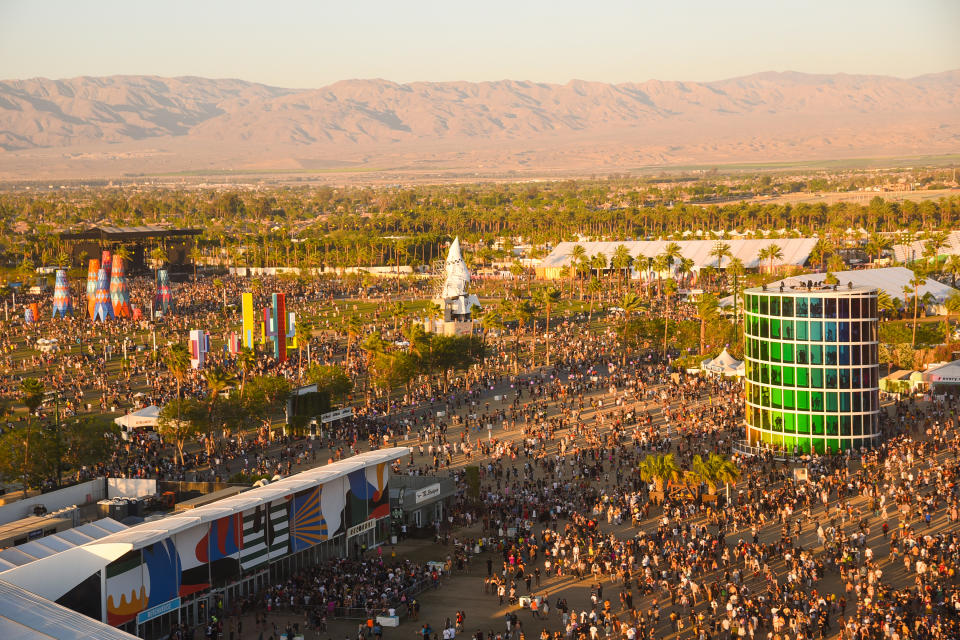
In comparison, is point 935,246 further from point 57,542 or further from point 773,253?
point 57,542

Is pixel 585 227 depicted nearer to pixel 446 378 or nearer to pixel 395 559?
pixel 446 378

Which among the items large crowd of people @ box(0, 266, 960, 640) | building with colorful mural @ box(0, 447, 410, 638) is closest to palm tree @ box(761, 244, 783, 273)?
large crowd of people @ box(0, 266, 960, 640)

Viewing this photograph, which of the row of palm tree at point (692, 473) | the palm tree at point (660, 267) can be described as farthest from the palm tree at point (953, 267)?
the row of palm tree at point (692, 473)

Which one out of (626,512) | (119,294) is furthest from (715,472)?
(119,294)

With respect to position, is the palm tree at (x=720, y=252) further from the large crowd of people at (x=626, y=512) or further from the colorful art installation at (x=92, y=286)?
the colorful art installation at (x=92, y=286)

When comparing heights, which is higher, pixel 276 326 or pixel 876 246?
pixel 876 246

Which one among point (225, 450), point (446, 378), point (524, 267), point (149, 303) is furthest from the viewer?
point (524, 267)

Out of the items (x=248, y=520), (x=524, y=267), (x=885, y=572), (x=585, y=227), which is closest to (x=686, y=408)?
(x=885, y=572)
